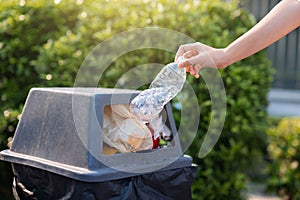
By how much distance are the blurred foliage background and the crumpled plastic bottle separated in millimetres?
1243

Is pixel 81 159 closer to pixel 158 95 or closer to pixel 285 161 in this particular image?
pixel 158 95

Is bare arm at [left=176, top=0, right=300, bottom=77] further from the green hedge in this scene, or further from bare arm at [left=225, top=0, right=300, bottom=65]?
the green hedge

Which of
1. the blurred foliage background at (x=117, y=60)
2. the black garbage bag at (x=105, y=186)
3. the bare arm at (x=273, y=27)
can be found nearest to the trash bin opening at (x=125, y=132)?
the black garbage bag at (x=105, y=186)

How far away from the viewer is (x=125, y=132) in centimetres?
245

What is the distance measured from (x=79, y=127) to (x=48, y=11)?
196 centimetres

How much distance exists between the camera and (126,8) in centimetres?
416

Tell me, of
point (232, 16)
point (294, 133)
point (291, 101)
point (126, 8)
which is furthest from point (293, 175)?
point (291, 101)

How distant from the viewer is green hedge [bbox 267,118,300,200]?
4.69 meters

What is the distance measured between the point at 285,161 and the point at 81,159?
2.91 metres

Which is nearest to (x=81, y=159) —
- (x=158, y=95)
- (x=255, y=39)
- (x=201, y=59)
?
(x=158, y=95)

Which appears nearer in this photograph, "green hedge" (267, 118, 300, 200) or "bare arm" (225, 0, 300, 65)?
"bare arm" (225, 0, 300, 65)

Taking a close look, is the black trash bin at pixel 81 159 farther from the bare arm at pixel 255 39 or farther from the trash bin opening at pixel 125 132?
the bare arm at pixel 255 39

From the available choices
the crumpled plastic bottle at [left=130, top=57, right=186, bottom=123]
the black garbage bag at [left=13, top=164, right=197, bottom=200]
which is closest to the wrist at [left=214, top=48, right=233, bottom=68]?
the crumpled plastic bottle at [left=130, top=57, right=186, bottom=123]

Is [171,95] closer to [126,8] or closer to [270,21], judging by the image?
[270,21]
